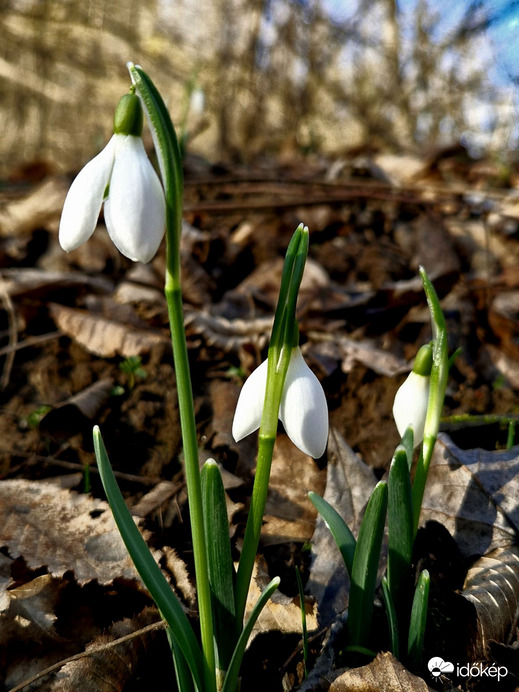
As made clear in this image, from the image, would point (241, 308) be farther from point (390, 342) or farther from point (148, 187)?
point (148, 187)

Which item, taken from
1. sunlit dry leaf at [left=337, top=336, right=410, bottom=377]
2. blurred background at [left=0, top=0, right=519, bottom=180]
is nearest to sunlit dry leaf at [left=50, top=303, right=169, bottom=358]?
sunlit dry leaf at [left=337, top=336, right=410, bottom=377]

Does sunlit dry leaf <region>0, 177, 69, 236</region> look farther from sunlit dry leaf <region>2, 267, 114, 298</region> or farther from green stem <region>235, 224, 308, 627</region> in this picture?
green stem <region>235, 224, 308, 627</region>

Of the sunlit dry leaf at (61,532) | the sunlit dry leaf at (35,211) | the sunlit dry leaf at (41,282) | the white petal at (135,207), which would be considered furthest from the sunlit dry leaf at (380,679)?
the sunlit dry leaf at (35,211)

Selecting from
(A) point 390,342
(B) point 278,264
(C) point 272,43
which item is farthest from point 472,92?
(A) point 390,342

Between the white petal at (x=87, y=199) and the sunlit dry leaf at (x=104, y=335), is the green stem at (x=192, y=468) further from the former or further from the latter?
the sunlit dry leaf at (x=104, y=335)

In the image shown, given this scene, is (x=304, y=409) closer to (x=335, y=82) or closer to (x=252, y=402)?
(x=252, y=402)

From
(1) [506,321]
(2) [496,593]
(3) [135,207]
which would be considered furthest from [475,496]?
(1) [506,321]
